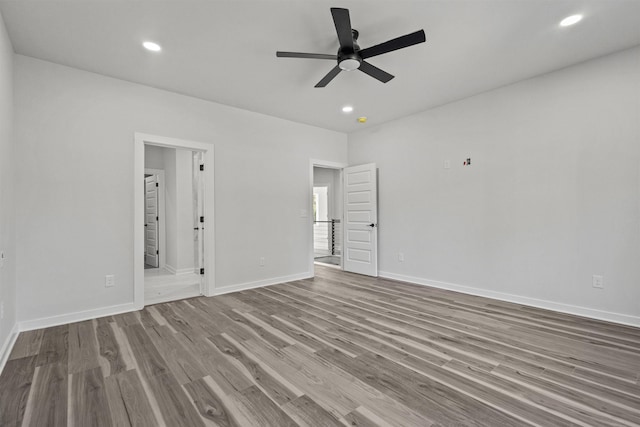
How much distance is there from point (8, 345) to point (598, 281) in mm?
5677

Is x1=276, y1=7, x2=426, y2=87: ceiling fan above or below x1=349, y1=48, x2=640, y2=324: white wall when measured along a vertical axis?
above

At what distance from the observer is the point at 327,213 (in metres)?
9.64

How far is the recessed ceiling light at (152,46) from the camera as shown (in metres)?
2.88

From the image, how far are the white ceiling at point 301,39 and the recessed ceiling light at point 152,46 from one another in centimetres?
7

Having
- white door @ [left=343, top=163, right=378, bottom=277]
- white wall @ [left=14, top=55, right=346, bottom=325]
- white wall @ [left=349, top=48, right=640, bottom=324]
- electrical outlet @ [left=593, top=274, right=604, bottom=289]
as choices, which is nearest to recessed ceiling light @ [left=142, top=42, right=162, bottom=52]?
white wall @ [left=14, top=55, right=346, bottom=325]

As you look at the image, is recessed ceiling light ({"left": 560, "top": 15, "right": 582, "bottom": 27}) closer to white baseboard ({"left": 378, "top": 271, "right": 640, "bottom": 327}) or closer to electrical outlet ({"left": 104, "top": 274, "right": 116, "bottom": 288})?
white baseboard ({"left": 378, "top": 271, "right": 640, "bottom": 327})

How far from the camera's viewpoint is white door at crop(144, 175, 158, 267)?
6.40 meters

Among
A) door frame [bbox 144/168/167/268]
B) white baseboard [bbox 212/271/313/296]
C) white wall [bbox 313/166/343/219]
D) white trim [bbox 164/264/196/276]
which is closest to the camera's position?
white baseboard [bbox 212/271/313/296]

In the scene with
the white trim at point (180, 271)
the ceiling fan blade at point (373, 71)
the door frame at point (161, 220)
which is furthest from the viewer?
the door frame at point (161, 220)

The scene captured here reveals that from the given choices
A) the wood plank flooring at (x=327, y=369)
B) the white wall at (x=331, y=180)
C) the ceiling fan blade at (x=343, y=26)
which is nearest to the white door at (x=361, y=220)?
the wood plank flooring at (x=327, y=369)

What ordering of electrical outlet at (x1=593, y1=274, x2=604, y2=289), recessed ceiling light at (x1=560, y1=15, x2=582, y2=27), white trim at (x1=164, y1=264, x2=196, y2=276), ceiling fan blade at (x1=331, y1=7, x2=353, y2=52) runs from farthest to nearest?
white trim at (x1=164, y1=264, x2=196, y2=276) < electrical outlet at (x1=593, y1=274, x2=604, y2=289) < recessed ceiling light at (x1=560, y1=15, x2=582, y2=27) < ceiling fan blade at (x1=331, y1=7, x2=353, y2=52)

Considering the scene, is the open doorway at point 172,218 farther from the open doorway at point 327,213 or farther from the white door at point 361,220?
the open doorway at point 327,213

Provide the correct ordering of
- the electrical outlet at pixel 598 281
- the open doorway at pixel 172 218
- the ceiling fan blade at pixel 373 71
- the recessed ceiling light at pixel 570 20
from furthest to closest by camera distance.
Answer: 1. the open doorway at pixel 172 218
2. the electrical outlet at pixel 598 281
3. the ceiling fan blade at pixel 373 71
4. the recessed ceiling light at pixel 570 20

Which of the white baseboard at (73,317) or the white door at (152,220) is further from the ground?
the white door at (152,220)
